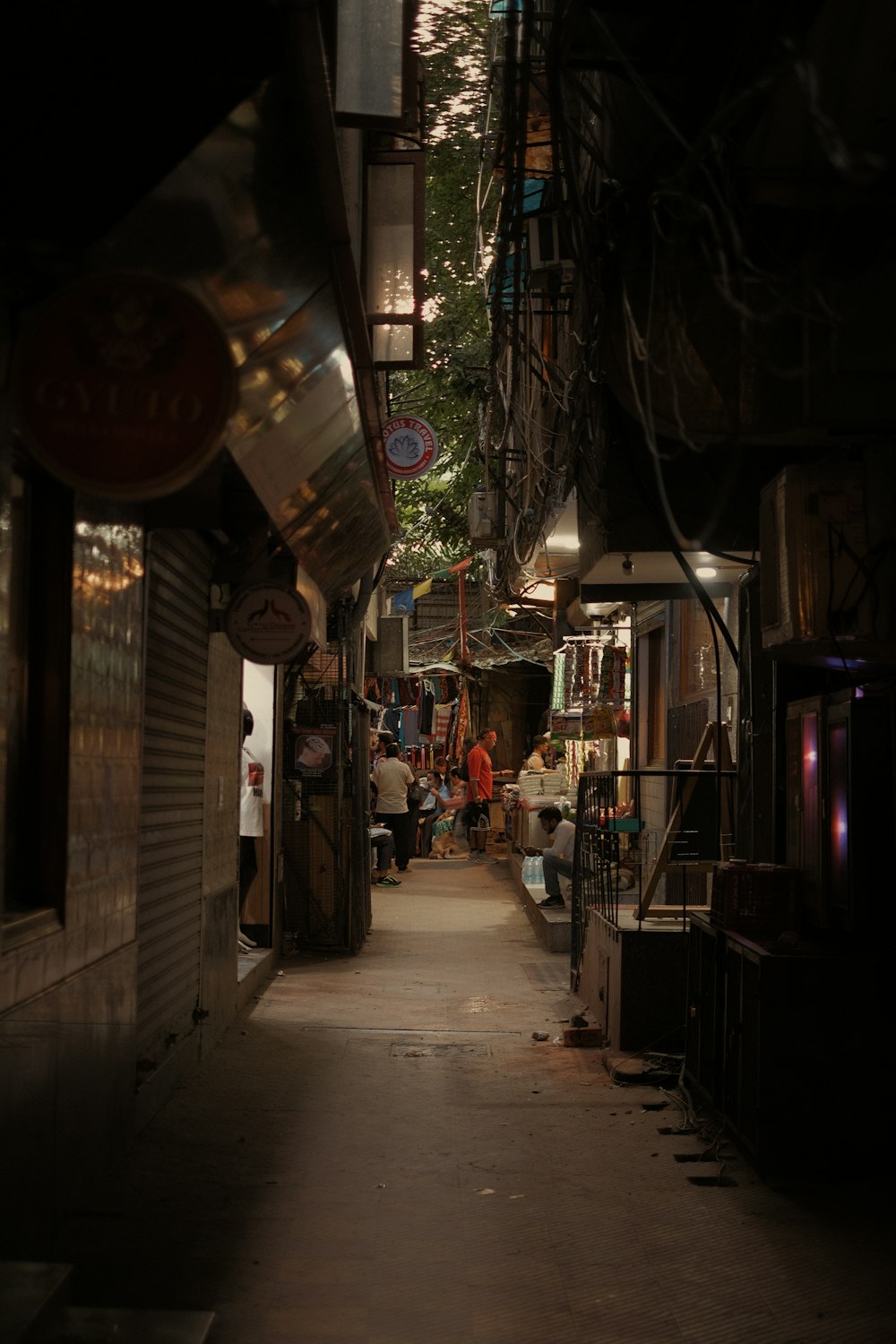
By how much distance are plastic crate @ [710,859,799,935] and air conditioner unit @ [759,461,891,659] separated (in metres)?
1.40

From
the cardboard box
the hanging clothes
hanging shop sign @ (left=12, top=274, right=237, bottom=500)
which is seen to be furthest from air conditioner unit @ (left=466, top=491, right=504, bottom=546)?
the hanging clothes

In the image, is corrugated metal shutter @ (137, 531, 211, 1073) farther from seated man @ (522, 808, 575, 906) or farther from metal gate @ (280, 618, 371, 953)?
seated man @ (522, 808, 575, 906)

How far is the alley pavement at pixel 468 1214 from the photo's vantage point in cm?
471

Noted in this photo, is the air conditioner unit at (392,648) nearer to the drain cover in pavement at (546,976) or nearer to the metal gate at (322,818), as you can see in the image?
the metal gate at (322,818)

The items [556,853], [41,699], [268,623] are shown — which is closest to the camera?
[41,699]

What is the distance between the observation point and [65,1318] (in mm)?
4156

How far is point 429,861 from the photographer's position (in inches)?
1084

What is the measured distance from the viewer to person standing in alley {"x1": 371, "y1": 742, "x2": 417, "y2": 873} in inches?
843

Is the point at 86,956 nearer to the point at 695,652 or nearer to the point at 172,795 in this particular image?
the point at 172,795

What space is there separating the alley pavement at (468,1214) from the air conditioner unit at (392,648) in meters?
18.2

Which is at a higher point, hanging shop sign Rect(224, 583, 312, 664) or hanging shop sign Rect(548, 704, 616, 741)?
hanging shop sign Rect(224, 583, 312, 664)

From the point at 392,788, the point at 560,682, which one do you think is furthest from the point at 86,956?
the point at 560,682

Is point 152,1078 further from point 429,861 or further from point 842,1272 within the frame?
point 429,861

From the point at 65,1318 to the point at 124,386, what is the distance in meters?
3.06
